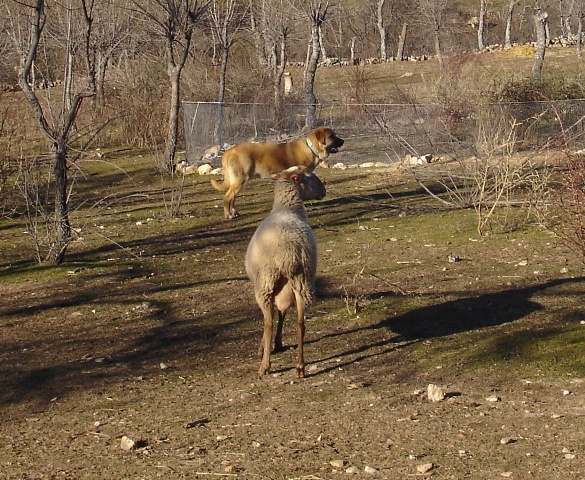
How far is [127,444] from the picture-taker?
20.1ft

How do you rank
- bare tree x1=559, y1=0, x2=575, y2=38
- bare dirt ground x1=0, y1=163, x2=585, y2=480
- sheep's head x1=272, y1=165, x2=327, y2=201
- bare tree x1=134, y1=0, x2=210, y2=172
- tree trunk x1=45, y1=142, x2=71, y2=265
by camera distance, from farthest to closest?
bare tree x1=559, y1=0, x2=575, y2=38
bare tree x1=134, y1=0, x2=210, y2=172
tree trunk x1=45, y1=142, x2=71, y2=265
sheep's head x1=272, y1=165, x2=327, y2=201
bare dirt ground x1=0, y1=163, x2=585, y2=480

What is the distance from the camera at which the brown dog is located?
17.2 m

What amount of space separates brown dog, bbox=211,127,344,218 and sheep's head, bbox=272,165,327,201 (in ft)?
27.3

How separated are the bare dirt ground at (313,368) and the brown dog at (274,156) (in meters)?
3.96

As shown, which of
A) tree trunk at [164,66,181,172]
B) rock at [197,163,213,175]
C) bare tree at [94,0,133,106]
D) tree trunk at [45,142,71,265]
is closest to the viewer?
tree trunk at [45,142,71,265]

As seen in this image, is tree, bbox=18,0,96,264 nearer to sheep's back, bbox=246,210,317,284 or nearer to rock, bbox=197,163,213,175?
sheep's back, bbox=246,210,317,284

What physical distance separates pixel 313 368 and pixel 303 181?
1742 millimetres

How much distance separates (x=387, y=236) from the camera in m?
13.9

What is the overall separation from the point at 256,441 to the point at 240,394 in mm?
1067

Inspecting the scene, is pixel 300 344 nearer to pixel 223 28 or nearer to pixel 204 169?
pixel 204 169

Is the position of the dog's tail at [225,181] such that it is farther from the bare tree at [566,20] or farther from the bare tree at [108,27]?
the bare tree at [566,20]

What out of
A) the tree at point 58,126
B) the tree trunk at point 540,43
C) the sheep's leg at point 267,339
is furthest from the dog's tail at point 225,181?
the tree trunk at point 540,43

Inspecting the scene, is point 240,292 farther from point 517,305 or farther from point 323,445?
point 323,445

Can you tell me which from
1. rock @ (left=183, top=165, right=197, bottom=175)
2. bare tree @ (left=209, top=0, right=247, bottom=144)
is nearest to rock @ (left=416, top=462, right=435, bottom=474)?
rock @ (left=183, top=165, right=197, bottom=175)
